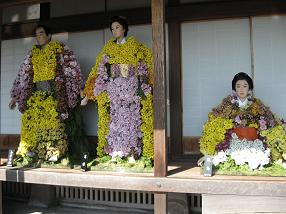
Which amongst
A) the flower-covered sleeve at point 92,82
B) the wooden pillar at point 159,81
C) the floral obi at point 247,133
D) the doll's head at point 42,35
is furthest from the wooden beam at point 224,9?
the doll's head at point 42,35

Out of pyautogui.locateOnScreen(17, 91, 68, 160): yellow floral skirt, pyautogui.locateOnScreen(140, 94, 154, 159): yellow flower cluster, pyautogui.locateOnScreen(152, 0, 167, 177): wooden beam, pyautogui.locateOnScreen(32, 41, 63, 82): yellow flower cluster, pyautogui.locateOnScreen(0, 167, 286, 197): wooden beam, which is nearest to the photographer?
pyautogui.locateOnScreen(0, 167, 286, 197): wooden beam

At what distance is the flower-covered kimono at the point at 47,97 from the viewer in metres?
4.96

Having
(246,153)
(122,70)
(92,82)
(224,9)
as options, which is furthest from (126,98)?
(224,9)

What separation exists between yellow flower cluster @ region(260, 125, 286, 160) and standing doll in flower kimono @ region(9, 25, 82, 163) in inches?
102

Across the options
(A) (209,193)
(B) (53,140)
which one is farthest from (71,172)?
(A) (209,193)

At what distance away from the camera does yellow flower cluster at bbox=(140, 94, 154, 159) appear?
4598 mm

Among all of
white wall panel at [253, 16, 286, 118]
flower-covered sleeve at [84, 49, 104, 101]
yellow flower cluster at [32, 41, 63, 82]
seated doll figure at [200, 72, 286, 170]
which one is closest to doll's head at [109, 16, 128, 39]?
flower-covered sleeve at [84, 49, 104, 101]

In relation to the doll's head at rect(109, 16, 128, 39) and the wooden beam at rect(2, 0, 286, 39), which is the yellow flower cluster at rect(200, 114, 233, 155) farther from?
the doll's head at rect(109, 16, 128, 39)

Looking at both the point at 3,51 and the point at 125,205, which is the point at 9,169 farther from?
the point at 3,51

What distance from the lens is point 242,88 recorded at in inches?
173

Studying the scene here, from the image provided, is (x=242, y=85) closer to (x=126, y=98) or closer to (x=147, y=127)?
(x=147, y=127)

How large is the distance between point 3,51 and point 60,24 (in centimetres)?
131

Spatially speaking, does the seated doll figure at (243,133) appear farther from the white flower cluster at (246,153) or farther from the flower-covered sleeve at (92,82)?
the flower-covered sleeve at (92,82)

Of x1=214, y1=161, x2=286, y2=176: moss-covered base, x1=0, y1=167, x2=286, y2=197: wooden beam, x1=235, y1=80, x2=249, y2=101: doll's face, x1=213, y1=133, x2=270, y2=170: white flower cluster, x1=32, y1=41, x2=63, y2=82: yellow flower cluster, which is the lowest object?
x1=0, y1=167, x2=286, y2=197: wooden beam
